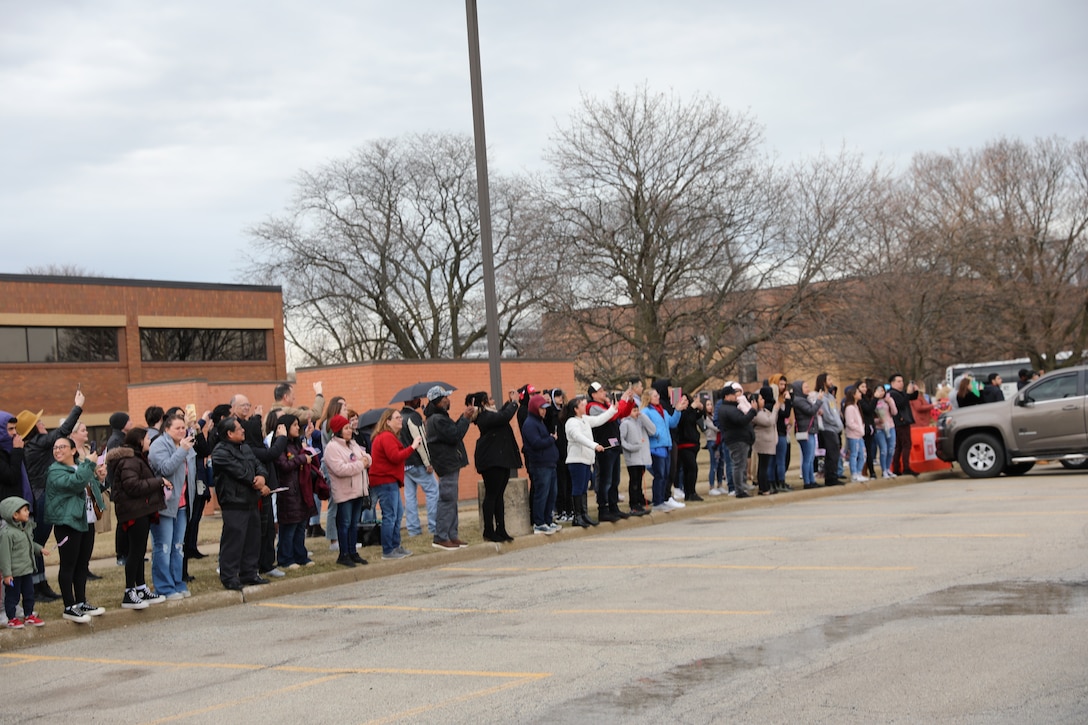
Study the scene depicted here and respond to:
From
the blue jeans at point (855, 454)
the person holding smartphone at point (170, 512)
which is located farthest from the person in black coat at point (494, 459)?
the blue jeans at point (855, 454)

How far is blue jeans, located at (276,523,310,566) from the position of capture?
13.0 m

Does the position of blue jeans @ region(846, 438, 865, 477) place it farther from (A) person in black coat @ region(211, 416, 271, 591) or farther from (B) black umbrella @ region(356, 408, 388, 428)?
(A) person in black coat @ region(211, 416, 271, 591)

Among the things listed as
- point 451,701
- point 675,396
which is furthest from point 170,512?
point 675,396

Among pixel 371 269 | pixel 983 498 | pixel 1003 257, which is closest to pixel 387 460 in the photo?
pixel 983 498

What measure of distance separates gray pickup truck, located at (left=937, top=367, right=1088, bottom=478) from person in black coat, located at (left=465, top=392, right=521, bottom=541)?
34.5 ft

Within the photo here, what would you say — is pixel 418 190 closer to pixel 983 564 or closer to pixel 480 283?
pixel 480 283

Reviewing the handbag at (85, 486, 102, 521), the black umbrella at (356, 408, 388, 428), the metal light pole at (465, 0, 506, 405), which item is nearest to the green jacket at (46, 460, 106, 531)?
the handbag at (85, 486, 102, 521)

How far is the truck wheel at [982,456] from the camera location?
2089 cm

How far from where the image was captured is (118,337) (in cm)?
4212

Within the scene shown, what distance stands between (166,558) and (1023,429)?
15313mm

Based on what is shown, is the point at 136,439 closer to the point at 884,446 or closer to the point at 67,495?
the point at 67,495

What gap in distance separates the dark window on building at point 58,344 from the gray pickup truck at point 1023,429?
102ft

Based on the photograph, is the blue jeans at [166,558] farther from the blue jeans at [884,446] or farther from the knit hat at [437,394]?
the blue jeans at [884,446]

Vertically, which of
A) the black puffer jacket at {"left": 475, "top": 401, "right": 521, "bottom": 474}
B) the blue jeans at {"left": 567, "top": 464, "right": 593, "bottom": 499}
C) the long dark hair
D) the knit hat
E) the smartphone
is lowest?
the blue jeans at {"left": 567, "top": 464, "right": 593, "bottom": 499}
